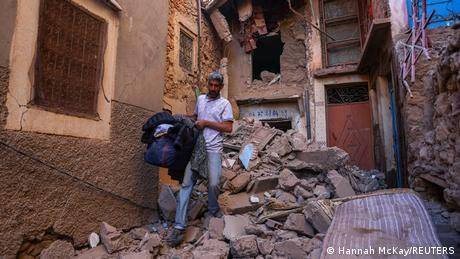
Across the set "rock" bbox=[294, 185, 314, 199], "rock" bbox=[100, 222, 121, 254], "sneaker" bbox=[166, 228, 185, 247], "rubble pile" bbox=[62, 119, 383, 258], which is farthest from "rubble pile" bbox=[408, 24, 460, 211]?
"rock" bbox=[100, 222, 121, 254]

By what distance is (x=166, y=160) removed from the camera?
3.06 metres

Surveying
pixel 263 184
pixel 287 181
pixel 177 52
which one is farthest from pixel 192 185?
pixel 177 52

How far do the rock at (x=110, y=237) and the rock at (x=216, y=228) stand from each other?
95 centimetres

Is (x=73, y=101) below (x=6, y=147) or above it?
above

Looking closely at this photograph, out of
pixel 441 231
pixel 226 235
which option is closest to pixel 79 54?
pixel 226 235

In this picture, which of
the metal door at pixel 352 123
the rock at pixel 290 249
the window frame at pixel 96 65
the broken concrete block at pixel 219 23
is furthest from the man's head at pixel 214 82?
the metal door at pixel 352 123

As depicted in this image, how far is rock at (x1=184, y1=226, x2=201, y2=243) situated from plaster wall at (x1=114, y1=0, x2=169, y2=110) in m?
1.70

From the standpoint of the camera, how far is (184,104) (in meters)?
6.67

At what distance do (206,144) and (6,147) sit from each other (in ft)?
6.08

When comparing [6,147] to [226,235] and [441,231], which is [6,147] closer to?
[226,235]

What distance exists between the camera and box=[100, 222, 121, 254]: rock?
2.92 meters

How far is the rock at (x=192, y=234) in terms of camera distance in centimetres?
318

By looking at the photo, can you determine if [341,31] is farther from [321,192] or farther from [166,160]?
[166,160]

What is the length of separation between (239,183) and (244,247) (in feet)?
6.27
